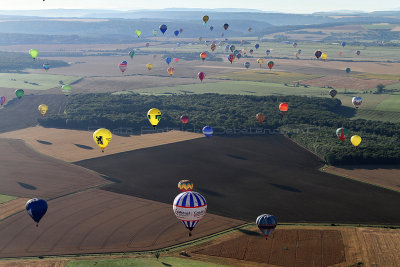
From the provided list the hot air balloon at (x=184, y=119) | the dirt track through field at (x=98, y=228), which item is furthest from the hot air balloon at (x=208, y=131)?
the dirt track through field at (x=98, y=228)

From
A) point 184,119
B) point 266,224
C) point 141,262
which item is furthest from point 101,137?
point 266,224

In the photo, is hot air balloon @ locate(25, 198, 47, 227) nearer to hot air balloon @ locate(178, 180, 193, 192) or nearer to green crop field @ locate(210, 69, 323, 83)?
hot air balloon @ locate(178, 180, 193, 192)

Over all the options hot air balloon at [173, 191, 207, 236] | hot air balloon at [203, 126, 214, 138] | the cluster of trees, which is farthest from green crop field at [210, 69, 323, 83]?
hot air balloon at [173, 191, 207, 236]

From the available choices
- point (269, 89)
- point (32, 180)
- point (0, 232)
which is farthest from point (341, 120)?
point (0, 232)

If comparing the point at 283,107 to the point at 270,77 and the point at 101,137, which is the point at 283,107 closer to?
the point at 101,137

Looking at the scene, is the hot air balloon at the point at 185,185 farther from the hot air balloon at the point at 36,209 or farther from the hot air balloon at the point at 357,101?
the hot air balloon at the point at 357,101
